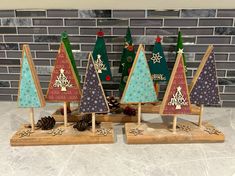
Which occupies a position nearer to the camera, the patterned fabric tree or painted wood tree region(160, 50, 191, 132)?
painted wood tree region(160, 50, 191, 132)

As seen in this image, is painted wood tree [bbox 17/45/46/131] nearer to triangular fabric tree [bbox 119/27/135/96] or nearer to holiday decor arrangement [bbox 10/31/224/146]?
holiday decor arrangement [bbox 10/31/224/146]

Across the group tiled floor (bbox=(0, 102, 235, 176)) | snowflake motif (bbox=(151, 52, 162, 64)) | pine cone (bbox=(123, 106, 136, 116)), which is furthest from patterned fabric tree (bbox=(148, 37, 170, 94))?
tiled floor (bbox=(0, 102, 235, 176))

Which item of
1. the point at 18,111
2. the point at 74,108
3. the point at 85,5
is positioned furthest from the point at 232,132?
the point at 18,111

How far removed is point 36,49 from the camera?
1.14m

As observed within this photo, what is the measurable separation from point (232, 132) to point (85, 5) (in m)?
0.74

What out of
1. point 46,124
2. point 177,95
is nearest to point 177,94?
point 177,95

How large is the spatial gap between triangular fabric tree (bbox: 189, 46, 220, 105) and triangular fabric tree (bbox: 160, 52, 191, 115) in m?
0.04

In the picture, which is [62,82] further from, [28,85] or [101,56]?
[101,56]

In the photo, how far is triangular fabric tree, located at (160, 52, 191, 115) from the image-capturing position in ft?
2.70

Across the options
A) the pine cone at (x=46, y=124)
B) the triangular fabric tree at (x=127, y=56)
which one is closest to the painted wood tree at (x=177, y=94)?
the triangular fabric tree at (x=127, y=56)

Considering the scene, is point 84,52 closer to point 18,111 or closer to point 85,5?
point 85,5

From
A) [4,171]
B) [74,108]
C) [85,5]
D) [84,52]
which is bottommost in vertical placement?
[4,171]

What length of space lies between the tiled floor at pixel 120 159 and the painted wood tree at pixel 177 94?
12cm

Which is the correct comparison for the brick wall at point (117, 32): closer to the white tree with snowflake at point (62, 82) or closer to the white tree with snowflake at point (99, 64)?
the white tree with snowflake at point (99, 64)
